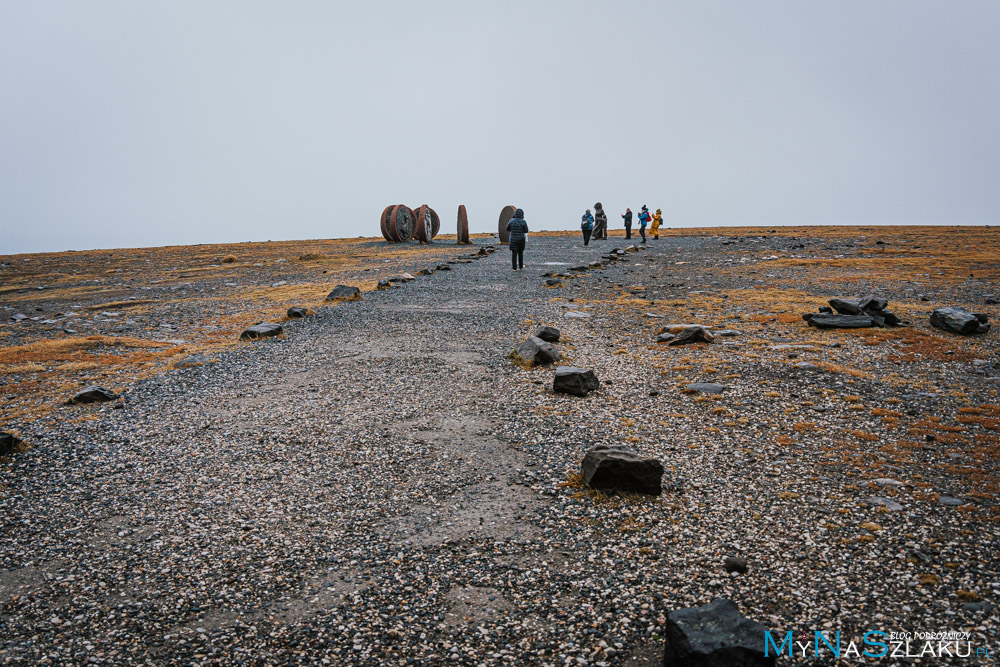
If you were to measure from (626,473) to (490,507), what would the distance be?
4.66 ft

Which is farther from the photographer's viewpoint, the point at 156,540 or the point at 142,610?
the point at 156,540

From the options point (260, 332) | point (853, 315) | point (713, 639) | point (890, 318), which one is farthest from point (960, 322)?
point (260, 332)

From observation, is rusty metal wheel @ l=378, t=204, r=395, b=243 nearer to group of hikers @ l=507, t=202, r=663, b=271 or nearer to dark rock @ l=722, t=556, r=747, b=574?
group of hikers @ l=507, t=202, r=663, b=271

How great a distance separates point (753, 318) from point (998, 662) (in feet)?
38.9

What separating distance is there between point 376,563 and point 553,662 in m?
1.84

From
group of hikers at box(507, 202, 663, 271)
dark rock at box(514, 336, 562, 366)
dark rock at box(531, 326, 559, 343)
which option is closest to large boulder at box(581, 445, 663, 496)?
dark rock at box(514, 336, 562, 366)

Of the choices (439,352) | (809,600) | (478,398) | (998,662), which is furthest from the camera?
(439,352)

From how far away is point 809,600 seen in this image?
445 centimetres

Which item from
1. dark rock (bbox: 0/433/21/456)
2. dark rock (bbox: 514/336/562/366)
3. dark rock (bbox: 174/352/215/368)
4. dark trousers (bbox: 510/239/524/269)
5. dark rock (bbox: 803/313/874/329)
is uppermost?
dark trousers (bbox: 510/239/524/269)

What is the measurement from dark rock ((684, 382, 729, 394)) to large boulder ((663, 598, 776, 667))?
5.70 m

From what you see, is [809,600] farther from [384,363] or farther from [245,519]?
[384,363]

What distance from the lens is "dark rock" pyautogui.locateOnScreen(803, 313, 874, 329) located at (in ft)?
43.0

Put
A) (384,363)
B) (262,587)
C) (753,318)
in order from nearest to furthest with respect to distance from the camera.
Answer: (262,587) < (384,363) < (753,318)

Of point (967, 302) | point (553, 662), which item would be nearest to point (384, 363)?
point (553, 662)
